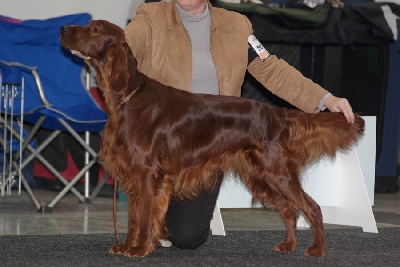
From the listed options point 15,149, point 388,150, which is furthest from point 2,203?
point 388,150

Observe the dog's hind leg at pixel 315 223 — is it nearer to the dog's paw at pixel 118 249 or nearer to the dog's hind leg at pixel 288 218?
the dog's hind leg at pixel 288 218

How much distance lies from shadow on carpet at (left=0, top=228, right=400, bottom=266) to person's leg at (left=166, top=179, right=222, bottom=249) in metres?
0.05

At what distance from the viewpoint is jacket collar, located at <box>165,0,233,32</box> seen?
3369mm

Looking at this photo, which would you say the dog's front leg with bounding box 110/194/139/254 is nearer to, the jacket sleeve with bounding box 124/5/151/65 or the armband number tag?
the jacket sleeve with bounding box 124/5/151/65

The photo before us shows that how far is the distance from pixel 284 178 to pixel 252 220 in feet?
4.89

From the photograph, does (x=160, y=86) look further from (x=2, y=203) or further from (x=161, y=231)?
(x=2, y=203)

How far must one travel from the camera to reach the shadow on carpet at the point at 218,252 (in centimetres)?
295

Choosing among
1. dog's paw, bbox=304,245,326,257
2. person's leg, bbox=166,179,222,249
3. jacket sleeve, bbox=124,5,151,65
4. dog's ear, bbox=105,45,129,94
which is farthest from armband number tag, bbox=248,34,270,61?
dog's paw, bbox=304,245,326,257

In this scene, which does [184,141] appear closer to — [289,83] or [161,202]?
[161,202]

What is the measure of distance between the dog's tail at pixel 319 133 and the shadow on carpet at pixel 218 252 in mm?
405

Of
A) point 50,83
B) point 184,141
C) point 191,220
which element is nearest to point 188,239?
point 191,220

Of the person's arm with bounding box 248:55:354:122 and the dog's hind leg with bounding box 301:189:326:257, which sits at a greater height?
the person's arm with bounding box 248:55:354:122

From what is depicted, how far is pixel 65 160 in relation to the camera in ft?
18.4

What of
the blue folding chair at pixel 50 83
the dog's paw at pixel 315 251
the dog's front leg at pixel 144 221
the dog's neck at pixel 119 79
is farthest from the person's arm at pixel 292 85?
the blue folding chair at pixel 50 83
